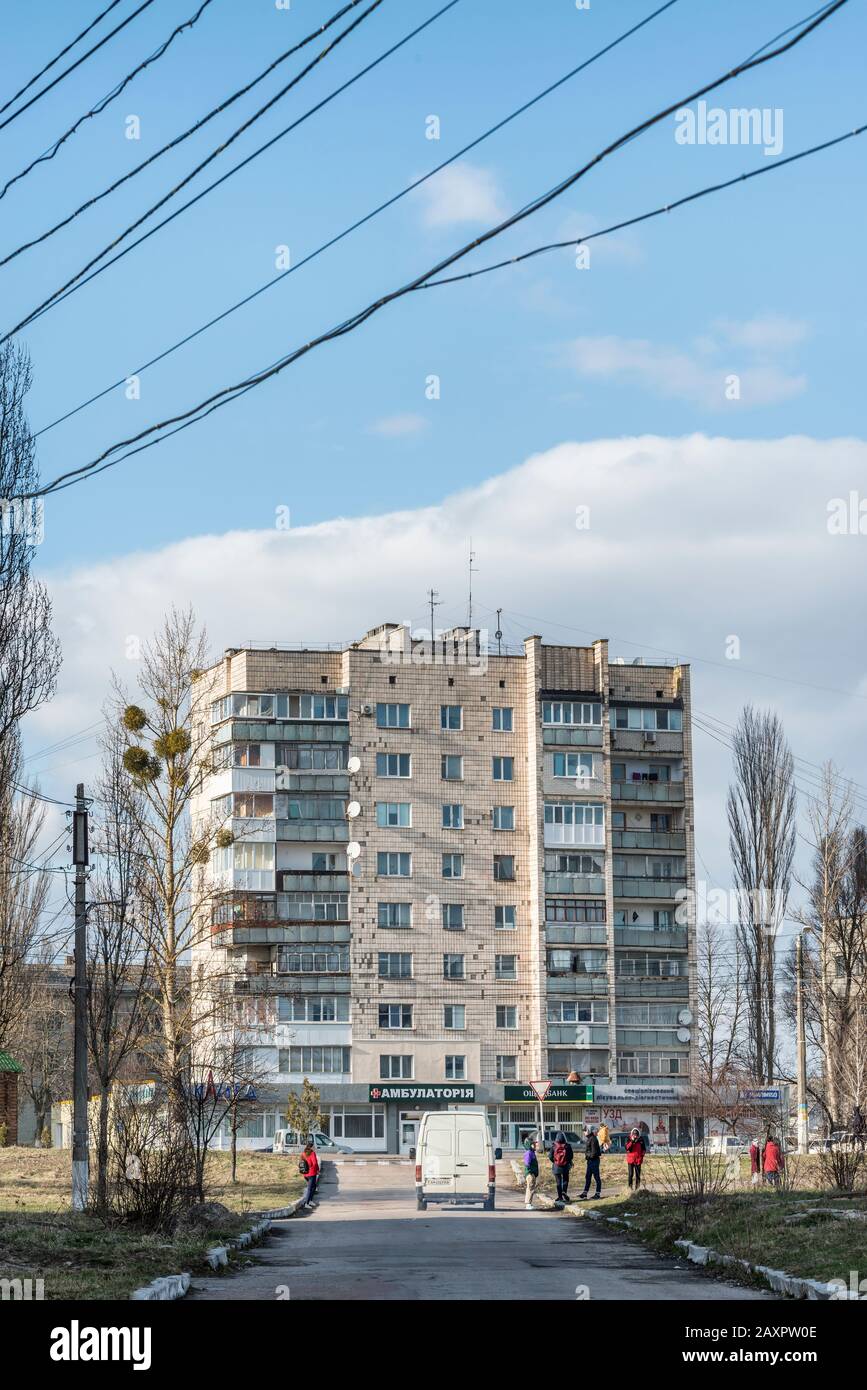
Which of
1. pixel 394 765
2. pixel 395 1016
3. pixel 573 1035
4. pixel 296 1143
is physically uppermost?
pixel 394 765

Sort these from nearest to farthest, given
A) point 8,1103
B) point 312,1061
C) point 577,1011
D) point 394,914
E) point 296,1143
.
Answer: point 8,1103 < point 296,1143 < point 312,1061 < point 394,914 < point 577,1011

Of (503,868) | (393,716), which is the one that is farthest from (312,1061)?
(393,716)

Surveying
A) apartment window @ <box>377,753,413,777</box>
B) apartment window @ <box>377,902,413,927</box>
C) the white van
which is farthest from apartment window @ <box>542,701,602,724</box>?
the white van

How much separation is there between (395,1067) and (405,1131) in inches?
118

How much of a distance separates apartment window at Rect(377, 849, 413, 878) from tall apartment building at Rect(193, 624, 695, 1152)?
0.08 meters

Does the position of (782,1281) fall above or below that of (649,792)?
below

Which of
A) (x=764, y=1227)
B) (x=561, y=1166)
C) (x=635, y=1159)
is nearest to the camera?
(x=764, y=1227)

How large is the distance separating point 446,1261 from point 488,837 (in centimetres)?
6461

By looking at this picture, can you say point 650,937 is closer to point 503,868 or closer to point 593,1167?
point 503,868

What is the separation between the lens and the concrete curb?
1397 centimetres

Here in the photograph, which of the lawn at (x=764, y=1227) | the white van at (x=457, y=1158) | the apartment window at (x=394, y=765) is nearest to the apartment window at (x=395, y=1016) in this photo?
the apartment window at (x=394, y=765)

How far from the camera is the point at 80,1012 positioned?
29.9m
